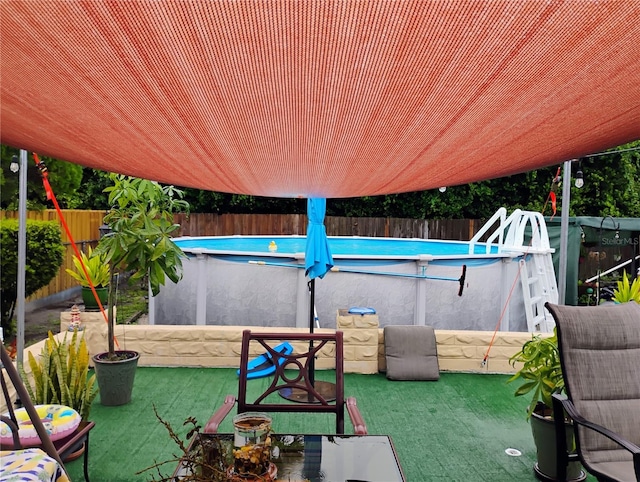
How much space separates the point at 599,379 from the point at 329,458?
156cm

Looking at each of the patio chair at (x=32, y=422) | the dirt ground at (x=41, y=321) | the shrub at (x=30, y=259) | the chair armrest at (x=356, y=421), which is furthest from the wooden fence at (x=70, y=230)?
the chair armrest at (x=356, y=421)

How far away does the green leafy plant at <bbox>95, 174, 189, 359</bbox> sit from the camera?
13.9 ft

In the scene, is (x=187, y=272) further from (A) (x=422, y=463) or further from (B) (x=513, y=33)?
(B) (x=513, y=33)

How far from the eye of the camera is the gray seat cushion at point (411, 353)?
5102 mm

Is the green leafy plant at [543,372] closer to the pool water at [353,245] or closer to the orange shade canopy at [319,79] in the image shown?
the orange shade canopy at [319,79]

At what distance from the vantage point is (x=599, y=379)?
2.83 m

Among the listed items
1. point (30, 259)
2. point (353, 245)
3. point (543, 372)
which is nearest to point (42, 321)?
point (30, 259)

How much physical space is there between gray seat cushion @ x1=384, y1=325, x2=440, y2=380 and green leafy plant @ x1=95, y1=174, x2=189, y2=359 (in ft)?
7.24

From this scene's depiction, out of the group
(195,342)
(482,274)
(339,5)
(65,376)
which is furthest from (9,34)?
(482,274)

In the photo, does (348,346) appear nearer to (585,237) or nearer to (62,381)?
(62,381)

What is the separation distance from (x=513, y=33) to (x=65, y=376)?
3.23 metres

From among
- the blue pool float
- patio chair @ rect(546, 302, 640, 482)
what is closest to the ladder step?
the blue pool float

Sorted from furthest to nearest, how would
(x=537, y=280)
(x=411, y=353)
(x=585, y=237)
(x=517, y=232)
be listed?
(x=585, y=237) → (x=517, y=232) → (x=537, y=280) → (x=411, y=353)

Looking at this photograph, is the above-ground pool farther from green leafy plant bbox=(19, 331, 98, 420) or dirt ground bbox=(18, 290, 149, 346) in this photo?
green leafy plant bbox=(19, 331, 98, 420)
